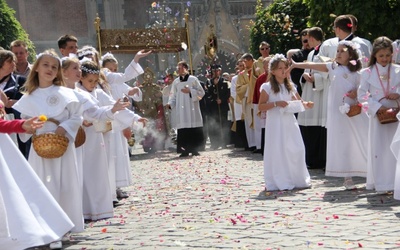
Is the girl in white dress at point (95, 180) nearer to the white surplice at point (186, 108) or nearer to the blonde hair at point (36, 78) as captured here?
the blonde hair at point (36, 78)

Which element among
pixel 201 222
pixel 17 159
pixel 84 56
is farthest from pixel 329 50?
pixel 17 159

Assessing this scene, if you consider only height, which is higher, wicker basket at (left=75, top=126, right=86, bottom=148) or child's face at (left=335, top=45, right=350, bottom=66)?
child's face at (left=335, top=45, right=350, bottom=66)

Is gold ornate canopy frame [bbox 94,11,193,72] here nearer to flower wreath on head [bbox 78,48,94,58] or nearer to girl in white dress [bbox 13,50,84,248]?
flower wreath on head [bbox 78,48,94,58]

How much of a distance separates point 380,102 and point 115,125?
3071 mm

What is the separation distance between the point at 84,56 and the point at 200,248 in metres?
4.48

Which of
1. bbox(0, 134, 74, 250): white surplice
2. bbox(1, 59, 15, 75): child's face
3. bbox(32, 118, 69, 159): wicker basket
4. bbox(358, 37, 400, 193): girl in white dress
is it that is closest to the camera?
bbox(0, 134, 74, 250): white surplice

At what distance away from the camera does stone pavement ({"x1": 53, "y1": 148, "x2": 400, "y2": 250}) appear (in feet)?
25.0

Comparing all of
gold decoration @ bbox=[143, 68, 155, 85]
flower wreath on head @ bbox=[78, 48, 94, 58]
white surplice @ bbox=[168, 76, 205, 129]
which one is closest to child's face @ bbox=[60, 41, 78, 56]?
flower wreath on head @ bbox=[78, 48, 94, 58]

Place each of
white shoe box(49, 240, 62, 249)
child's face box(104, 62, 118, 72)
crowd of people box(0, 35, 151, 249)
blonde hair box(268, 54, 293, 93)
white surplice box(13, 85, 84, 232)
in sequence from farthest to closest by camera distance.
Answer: child's face box(104, 62, 118, 72) → blonde hair box(268, 54, 293, 93) → white surplice box(13, 85, 84, 232) → white shoe box(49, 240, 62, 249) → crowd of people box(0, 35, 151, 249)

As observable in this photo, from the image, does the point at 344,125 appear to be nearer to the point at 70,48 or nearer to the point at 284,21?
the point at 70,48

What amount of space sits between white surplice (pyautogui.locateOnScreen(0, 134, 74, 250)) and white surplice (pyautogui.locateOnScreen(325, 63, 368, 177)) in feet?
16.2

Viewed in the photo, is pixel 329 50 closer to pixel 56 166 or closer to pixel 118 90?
pixel 118 90

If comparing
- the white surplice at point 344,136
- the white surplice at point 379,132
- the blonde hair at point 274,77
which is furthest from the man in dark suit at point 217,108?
the white surplice at point 379,132

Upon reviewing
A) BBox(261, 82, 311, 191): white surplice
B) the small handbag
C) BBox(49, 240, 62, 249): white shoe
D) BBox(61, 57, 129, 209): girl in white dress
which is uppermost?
BBox(61, 57, 129, 209): girl in white dress
